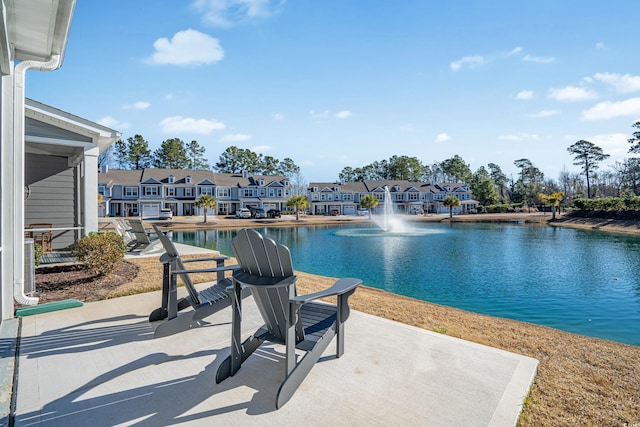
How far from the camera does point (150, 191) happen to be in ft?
142

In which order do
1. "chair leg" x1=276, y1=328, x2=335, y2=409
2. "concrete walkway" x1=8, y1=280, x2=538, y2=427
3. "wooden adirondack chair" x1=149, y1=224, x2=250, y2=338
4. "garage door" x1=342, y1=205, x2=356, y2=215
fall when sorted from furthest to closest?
"garage door" x1=342, y1=205, x2=356, y2=215 < "wooden adirondack chair" x1=149, y1=224, x2=250, y2=338 < "chair leg" x1=276, y1=328, x2=335, y2=409 < "concrete walkway" x1=8, y1=280, x2=538, y2=427

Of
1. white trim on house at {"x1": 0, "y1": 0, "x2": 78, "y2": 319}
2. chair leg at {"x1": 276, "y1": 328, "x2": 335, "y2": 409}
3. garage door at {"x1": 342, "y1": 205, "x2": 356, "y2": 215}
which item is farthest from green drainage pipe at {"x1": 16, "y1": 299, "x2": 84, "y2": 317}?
garage door at {"x1": 342, "y1": 205, "x2": 356, "y2": 215}

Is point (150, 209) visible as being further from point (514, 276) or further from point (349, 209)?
point (514, 276)

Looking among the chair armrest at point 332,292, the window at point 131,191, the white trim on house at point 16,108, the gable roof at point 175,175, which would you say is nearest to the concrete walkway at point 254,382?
the chair armrest at point 332,292

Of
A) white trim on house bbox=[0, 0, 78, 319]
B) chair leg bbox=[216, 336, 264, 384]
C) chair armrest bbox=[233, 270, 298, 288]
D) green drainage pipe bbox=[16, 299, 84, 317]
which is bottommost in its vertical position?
green drainage pipe bbox=[16, 299, 84, 317]

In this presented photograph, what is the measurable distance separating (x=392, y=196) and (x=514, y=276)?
151 feet

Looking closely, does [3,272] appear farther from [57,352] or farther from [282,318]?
[282,318]

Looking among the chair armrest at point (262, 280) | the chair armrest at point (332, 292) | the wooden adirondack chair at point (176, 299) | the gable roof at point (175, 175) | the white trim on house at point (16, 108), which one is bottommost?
the wooden adirondack chair at point (176, 299)

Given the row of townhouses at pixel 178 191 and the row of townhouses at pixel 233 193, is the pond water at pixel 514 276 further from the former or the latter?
the row of townhouses at pixel 233 193

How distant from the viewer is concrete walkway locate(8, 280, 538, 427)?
7.47 feet

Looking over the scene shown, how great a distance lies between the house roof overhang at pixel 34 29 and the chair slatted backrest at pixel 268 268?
3.30 metres

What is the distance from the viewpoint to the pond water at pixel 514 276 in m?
7.60

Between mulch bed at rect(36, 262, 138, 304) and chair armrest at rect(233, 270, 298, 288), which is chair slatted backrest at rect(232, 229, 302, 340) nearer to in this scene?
chair armrest at rect(233, 270, 298, 288)

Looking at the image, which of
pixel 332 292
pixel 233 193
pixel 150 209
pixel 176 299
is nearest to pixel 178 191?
pixel 150 209
